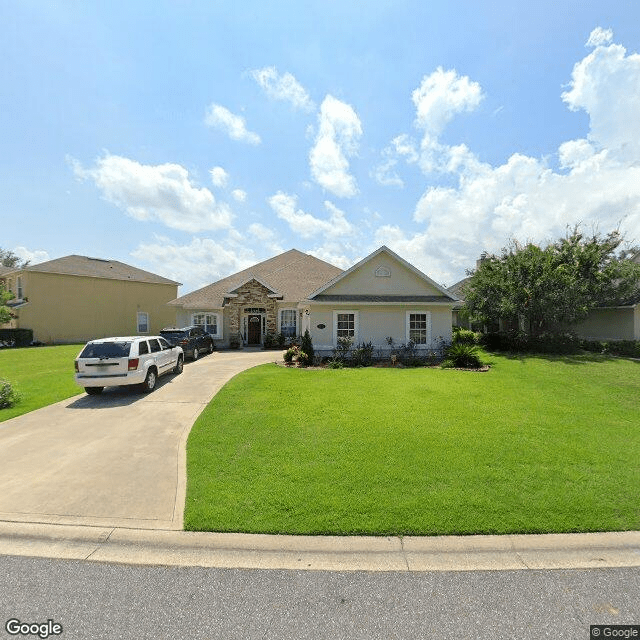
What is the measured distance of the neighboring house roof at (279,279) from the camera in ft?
76.9

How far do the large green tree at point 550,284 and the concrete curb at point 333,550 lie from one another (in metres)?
18.5

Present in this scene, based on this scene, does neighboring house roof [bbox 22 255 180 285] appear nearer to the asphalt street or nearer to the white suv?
the white suv

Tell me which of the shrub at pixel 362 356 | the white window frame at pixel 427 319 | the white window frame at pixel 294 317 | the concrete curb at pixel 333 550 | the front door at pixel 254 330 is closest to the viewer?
the concrete curb at pixel 333 550

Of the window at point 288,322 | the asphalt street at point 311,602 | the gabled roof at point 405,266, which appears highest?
the gabled roof at point 405,266

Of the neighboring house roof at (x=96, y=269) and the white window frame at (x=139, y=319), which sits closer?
the neighboring house roof at (x=96, y=269)

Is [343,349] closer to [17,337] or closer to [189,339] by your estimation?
[189,339]

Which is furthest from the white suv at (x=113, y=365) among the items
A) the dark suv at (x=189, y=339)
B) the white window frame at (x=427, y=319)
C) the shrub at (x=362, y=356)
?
the white window frame at (x=427, y=319)

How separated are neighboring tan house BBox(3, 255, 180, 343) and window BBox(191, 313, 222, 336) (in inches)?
505

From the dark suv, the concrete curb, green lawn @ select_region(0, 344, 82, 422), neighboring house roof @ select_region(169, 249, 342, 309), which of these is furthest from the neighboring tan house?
the concrete curb

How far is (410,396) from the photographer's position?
994 cm

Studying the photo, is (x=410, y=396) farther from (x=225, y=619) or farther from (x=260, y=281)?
(x=260, y=281)

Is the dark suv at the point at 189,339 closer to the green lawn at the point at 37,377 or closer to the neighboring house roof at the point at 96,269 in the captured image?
the green lawn at the point at 37,377

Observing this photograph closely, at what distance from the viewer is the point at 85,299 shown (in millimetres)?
29969

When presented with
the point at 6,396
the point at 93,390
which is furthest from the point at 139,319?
the point at 6,396
